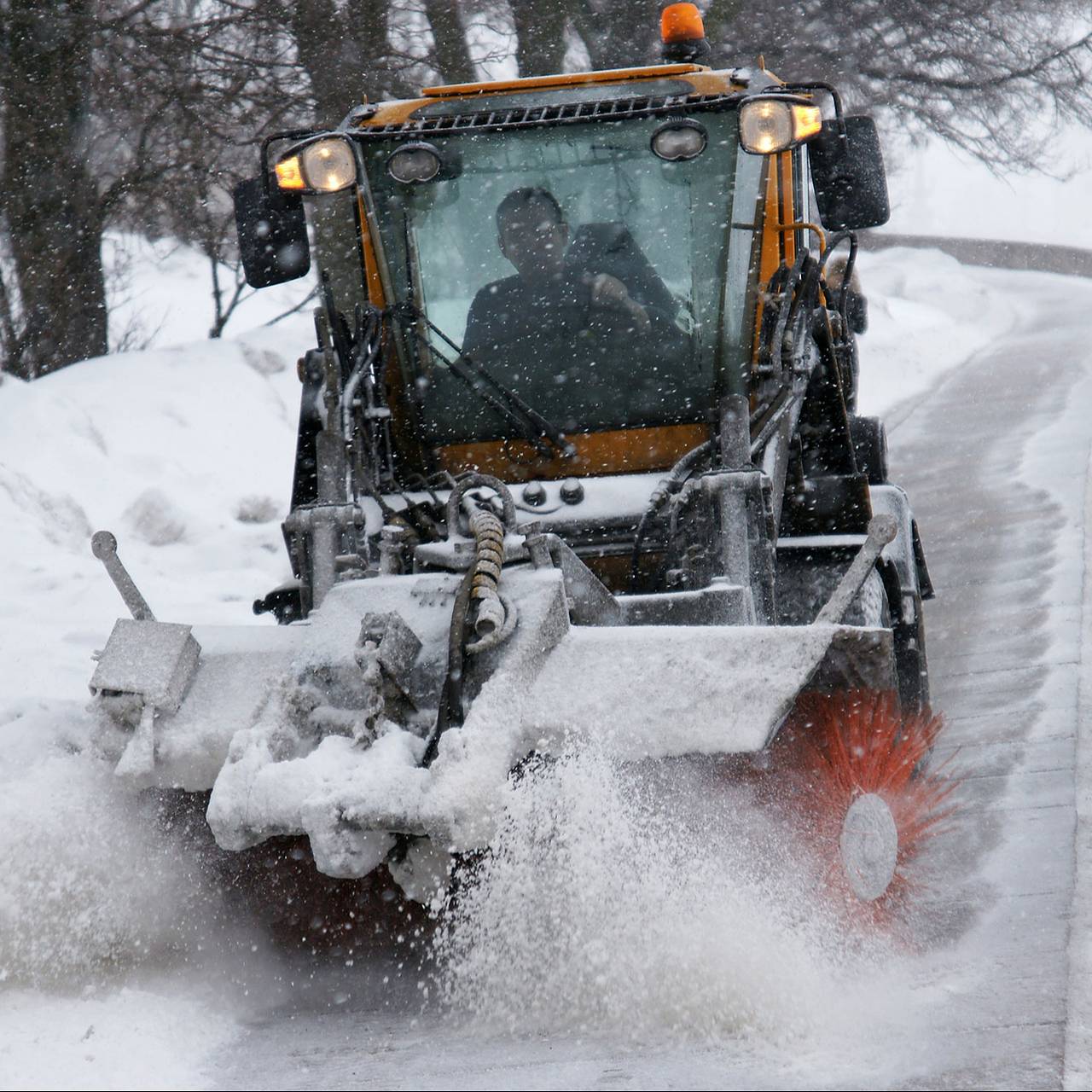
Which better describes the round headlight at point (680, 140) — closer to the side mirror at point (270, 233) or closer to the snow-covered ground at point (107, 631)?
the side mirror at point (270, 233)

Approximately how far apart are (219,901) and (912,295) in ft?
78.3

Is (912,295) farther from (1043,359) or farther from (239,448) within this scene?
(239,448)

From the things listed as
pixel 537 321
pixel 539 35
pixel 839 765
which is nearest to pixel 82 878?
pixel 839 765

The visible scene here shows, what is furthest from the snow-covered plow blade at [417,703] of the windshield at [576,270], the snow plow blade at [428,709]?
the windshield at [576,270]

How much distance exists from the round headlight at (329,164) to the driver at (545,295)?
51 centimetres

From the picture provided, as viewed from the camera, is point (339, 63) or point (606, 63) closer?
point (339, 63)

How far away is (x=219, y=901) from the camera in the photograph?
375 cm

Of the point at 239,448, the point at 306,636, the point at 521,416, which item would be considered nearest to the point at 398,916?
the point at 306,636

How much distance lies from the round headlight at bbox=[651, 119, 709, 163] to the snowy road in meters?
2.32

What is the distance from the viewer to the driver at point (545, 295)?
505 centimetres

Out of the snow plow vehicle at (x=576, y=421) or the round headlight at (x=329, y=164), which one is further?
the round headlight at (x=329, y=164)

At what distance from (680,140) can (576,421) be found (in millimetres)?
944

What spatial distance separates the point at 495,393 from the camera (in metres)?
5.09

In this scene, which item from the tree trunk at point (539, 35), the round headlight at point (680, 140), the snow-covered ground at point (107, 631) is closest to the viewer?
the snow-covered ground at point (107, 631)
